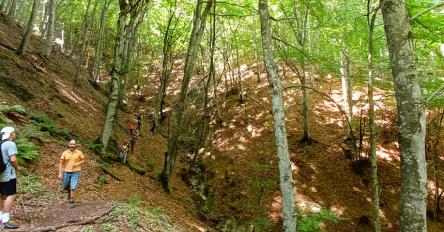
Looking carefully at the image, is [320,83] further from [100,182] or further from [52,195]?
[52,195]

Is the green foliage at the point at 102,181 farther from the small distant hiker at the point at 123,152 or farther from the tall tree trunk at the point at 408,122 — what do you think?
the tall tree trunk at the point at 408,122

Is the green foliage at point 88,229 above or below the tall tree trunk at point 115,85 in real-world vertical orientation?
below

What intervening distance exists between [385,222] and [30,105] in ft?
44.7

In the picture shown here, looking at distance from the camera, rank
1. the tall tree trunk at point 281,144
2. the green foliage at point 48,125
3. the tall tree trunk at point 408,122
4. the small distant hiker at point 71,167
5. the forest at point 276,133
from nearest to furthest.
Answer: the tall tree trunk at point 408,122
the tall tree trunk at point 281,144
the small distant hiker at point 71,167
the forest at point 276,133
the green foliage at point 48,125

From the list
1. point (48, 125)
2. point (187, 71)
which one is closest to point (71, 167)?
point (48, 125)

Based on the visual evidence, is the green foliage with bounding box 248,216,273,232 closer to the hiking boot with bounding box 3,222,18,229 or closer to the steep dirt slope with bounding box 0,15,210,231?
the steep dirt slope with bounding box 0,15,210,231

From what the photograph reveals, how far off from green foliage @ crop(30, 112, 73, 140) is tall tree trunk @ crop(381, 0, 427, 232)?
1094 cm

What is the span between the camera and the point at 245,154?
16000 millimetres

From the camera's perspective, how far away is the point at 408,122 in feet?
11.2

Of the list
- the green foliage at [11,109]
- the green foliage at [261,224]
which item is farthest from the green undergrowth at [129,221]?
the green foliage at [11,109]

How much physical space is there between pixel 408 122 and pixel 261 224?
28.0 ft

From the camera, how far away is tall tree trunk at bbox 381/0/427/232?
3334 mm

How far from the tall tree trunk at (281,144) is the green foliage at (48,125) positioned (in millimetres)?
8150

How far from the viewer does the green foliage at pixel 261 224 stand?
1110cm
